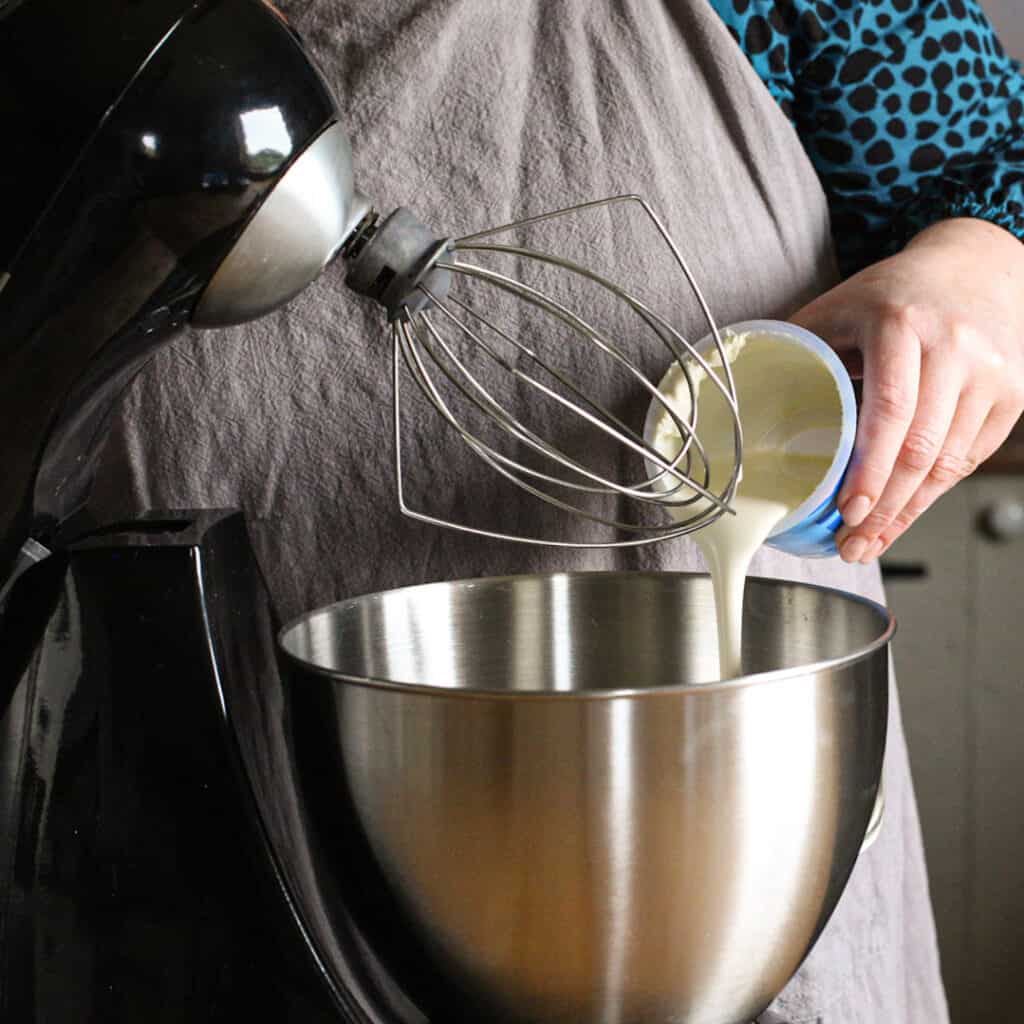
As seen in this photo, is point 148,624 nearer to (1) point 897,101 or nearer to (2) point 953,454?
(2) point 953,454

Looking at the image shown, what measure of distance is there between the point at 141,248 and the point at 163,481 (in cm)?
23

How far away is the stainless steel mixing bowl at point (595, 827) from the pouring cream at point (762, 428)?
4.6 inches

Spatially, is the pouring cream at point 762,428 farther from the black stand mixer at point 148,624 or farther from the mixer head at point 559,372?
the black stand mixer at point 148,624

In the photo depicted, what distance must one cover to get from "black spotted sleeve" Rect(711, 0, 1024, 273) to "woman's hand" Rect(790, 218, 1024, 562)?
0.07m

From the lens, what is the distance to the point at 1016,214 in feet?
1.98

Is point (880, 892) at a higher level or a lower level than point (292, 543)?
lower

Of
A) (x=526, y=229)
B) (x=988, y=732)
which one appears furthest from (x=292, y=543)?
(x=988, y=732)

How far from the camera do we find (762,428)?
539 mm

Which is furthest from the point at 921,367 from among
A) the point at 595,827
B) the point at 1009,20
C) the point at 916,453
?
the point at 1009,20

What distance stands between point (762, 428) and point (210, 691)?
0.85ft

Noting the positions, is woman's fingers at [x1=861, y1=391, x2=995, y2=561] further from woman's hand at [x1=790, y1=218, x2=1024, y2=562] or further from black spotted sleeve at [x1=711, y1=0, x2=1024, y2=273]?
black spotted sleeve at [x1=711, y1=0, x2=1024, y2=273]

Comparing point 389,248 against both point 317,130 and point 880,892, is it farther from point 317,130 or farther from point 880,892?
point 880,892

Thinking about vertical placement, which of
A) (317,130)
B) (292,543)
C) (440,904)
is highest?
(317,130)

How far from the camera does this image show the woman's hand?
0.48m
